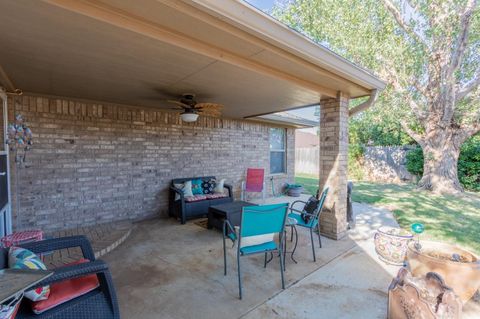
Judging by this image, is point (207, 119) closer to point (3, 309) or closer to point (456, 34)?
point (3, 309)

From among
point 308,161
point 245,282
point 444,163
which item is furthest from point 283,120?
point 308,161

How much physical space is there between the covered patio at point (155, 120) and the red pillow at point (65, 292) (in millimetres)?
605

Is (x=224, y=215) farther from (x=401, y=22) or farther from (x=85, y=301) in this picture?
(x=401, y=22)

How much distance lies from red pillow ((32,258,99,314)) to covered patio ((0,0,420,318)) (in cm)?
60

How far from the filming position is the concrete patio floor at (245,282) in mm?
2102

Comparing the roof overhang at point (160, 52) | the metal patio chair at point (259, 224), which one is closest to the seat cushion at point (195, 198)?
the roof overhang at point (160, 52)

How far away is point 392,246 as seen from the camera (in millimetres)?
2939

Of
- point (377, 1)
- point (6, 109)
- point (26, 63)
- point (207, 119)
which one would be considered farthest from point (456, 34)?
point (6, 109)

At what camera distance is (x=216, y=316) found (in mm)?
2031

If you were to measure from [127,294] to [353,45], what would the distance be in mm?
8708

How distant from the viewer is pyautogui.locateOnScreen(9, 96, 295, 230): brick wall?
384 cm

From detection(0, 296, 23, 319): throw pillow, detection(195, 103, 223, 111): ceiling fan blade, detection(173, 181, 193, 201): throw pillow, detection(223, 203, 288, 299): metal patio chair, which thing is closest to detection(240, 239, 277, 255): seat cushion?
detection(223, 203, 288, 299): metal patio chair

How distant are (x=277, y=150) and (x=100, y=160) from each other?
5.22 metres

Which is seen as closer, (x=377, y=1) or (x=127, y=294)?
(x=127, y=294)
